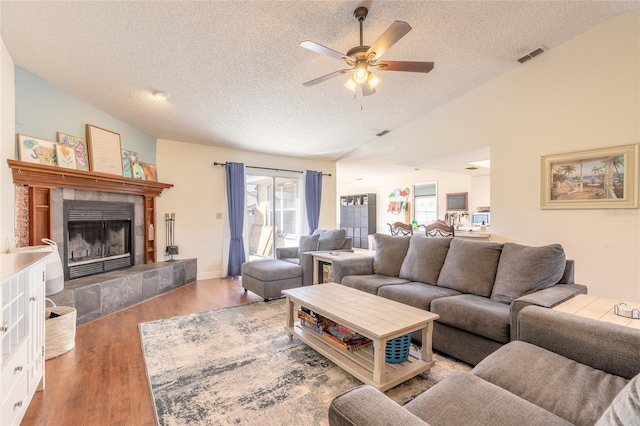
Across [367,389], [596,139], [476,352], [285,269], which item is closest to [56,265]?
[285,269]

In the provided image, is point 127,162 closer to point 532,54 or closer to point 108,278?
point 108,278

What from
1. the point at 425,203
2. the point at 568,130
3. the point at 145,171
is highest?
the point at 568,130

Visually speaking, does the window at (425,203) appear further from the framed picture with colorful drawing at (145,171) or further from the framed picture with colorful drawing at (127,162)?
the framed picture with colorful drawing at (127,162)

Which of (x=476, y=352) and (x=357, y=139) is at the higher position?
(x=357, y=139)

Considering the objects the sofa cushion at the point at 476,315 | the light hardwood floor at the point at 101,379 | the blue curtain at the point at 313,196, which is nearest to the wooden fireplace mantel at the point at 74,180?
the light hardwood floor at the point at 101,379

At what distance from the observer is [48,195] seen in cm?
308

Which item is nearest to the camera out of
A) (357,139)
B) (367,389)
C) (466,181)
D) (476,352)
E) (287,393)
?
(367,389)

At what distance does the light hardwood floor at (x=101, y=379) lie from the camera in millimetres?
1680

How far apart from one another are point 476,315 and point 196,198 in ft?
15.0

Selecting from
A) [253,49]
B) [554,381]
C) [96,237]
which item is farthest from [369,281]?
[96,237]

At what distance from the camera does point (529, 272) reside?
2.27 metres

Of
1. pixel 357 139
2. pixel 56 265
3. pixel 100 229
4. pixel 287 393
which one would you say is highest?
pixel 357 139

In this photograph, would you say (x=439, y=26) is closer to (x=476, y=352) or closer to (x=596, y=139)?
(x=596, y=139)

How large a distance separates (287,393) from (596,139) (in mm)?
3927
